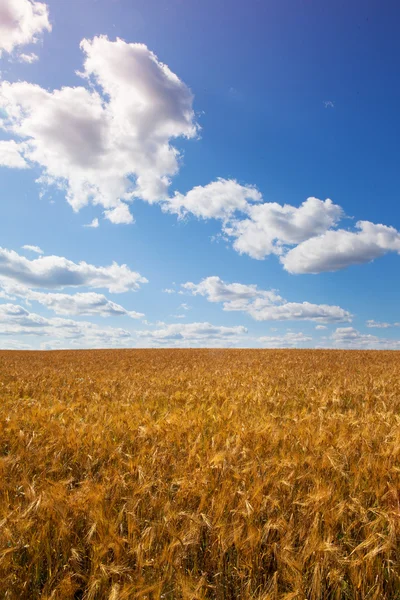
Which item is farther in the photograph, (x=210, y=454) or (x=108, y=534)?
(x=210, y=454)

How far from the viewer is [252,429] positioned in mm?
4453

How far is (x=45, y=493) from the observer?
275 centimetres

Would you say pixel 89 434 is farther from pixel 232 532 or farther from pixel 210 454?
pixel 232 532

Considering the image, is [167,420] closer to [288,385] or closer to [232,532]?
[232,532]

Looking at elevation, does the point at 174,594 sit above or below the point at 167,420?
below

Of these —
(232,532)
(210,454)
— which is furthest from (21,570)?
(210,454)

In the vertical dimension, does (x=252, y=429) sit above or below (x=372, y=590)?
above

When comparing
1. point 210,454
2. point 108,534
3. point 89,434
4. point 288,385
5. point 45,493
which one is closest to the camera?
point 108,534

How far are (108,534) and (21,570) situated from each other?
0.51 m

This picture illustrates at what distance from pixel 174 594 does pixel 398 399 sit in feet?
21.2

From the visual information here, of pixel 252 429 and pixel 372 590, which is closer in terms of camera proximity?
pixel 372 590

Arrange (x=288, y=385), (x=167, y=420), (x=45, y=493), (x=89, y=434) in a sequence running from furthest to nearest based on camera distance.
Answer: (x=288, y=385) < (x=167, y=420) < (x=89, y=434) < (x=45, y=493)

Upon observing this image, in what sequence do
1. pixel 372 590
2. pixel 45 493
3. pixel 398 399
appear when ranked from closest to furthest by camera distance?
pixel 372 590 → pixel 45 493 → pixel 398 399

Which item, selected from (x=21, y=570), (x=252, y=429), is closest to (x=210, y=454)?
(x=252, y=429)
